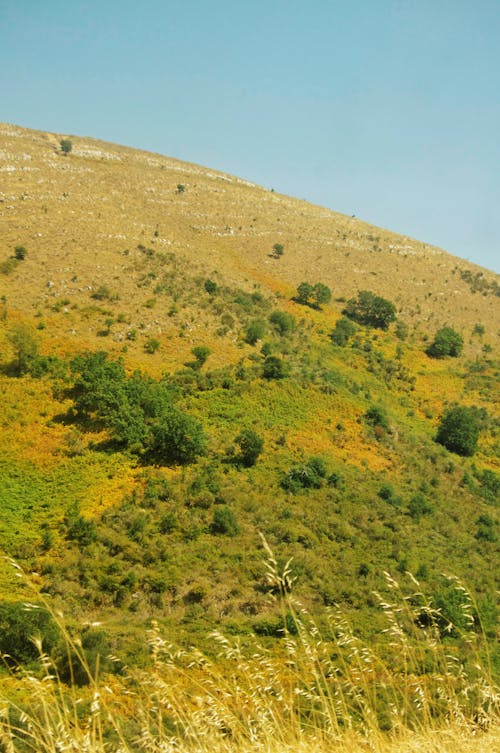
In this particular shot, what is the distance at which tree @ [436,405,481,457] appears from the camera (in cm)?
3541

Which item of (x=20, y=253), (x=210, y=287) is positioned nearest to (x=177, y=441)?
(x=210, y=287)

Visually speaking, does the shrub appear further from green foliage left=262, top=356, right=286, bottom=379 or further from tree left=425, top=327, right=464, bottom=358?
tree left=425, top=327, right=464, bottom=358

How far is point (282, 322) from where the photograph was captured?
1788 inches

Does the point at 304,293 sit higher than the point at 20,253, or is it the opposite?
the point at 304,293

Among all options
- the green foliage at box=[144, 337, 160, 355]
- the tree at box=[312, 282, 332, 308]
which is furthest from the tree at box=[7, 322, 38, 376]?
the tree at box=[312, 282, 332, 308]

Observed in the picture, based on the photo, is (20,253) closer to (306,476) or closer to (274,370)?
(274,370)

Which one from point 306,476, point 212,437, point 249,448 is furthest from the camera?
point 212,437

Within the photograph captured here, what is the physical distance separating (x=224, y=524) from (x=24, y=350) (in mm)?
16359

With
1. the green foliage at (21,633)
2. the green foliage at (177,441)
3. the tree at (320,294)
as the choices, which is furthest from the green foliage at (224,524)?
the tree at (320,294)

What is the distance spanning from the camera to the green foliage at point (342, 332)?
48.2 m

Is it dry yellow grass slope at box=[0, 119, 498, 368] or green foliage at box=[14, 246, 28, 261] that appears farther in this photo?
green foliage at box=[14, 246, 28, 261]

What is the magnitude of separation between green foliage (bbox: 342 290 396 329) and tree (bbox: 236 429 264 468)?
33.9m

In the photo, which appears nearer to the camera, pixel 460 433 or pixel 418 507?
pixel 418 507

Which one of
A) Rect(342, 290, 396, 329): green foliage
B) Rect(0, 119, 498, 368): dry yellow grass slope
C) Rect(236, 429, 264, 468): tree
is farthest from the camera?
Rect(342, 290, 396, 329): green foliage
